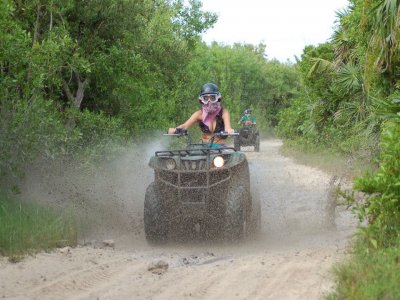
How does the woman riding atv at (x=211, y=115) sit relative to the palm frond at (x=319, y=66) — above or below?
below

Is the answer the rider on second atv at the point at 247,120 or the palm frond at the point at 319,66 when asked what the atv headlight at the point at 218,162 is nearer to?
the palm frond at the point at 319,66

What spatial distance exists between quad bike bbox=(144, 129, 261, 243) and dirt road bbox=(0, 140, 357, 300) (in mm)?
287

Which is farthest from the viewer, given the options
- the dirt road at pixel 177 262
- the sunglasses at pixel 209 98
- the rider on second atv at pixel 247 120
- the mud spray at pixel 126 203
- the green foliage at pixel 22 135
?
the rider on second atv at pixel 247 120

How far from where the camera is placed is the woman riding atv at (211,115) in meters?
9.56

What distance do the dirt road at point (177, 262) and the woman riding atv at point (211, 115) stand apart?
76 centimetres

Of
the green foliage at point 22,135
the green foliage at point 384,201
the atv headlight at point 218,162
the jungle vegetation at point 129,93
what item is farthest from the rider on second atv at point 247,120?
the green foliage at point 384,201

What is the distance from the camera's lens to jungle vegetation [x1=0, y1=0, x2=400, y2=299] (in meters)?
6.14

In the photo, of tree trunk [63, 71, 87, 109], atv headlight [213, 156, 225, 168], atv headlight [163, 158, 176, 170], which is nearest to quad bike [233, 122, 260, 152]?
tree trunk [63, 71, 87, 109]

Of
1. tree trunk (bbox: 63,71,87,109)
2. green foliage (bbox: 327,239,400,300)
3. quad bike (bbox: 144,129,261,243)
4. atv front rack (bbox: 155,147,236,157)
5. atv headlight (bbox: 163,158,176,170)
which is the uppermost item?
tree trunk (bbox: 63,71,87,109)

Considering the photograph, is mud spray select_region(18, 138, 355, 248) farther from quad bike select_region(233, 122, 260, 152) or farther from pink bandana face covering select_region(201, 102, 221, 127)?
quad bike select_region(233, 122, 260, 152)

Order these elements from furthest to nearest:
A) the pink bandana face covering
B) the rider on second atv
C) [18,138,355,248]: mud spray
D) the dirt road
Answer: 1. the rider on second atv
2. the pink bandana face covering
3. [18,138,355,248]: mud spray
4. the dirt road

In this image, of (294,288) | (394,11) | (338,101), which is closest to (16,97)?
(294,288)

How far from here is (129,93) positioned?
1355cm

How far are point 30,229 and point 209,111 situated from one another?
3294 mm
